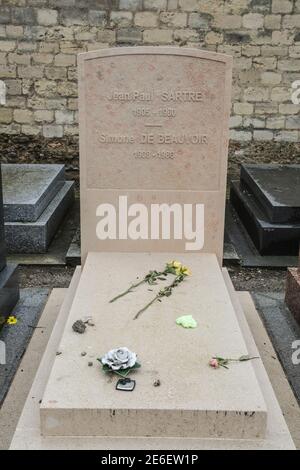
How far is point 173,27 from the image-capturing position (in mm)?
7242

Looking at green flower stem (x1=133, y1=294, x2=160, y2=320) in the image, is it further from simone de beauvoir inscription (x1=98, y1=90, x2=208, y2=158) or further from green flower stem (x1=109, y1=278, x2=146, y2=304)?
simone de beauvoir inscription (x1=98, y1=90, x2=208, y2=158)

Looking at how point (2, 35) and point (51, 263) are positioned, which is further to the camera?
point (2, 35)

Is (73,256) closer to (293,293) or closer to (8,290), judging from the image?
(8,290)

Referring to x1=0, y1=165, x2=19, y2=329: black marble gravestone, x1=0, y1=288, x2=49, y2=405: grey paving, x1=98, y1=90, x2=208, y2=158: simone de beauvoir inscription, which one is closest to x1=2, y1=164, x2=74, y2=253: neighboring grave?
x1=0, y1=288, x2=49, y2=405: grey paving

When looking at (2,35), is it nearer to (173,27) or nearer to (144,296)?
(173,27)

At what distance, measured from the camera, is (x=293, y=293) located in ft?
12.8

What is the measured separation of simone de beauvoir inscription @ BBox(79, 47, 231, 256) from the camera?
147 inches

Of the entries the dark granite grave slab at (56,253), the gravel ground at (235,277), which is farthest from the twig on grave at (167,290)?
the dark granite grave slab at (56,253)

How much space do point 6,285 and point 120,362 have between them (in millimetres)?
1500

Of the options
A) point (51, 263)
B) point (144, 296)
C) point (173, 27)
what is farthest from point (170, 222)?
point (173, 27)

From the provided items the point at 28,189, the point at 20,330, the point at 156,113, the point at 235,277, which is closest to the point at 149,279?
the point at 20,330

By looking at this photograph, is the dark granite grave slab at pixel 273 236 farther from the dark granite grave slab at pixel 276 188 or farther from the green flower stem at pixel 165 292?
the green flower stem at pixel 165 292

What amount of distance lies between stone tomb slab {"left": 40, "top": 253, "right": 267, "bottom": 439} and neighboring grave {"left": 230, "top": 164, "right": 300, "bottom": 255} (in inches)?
78.0
